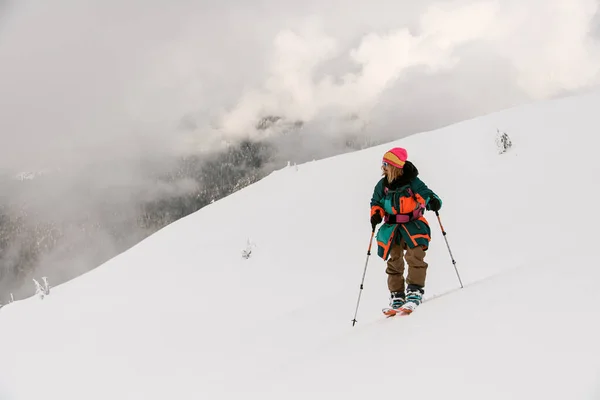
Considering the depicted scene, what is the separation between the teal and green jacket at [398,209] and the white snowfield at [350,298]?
0.82m

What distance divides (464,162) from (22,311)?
17.1m

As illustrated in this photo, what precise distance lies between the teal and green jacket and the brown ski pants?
10 cm

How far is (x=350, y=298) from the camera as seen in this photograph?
332 inches

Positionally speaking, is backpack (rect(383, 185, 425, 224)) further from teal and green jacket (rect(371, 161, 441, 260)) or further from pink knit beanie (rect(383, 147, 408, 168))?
pink knit beanie (rect(383, 147, 408, 168))

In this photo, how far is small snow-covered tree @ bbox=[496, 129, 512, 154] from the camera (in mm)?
13534

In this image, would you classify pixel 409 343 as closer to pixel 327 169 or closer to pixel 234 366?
pixel 234 366

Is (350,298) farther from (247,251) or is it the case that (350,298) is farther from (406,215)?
(247,251)

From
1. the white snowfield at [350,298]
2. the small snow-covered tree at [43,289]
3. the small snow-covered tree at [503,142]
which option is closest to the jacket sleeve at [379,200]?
the white snowfield at [350,298]

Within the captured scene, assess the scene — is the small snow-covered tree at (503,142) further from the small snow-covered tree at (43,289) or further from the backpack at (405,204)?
the small snow-covered tree at (43,289)

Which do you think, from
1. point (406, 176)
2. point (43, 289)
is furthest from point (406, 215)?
point (43, 289)

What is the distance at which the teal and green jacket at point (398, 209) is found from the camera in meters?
5.40

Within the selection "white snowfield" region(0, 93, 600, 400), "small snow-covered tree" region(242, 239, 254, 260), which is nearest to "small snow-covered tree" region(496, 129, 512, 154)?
"white snowfield" region(0, 93, 600, 400)

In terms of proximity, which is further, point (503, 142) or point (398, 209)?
point (503, 142)

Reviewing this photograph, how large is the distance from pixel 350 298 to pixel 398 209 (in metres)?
3.56
